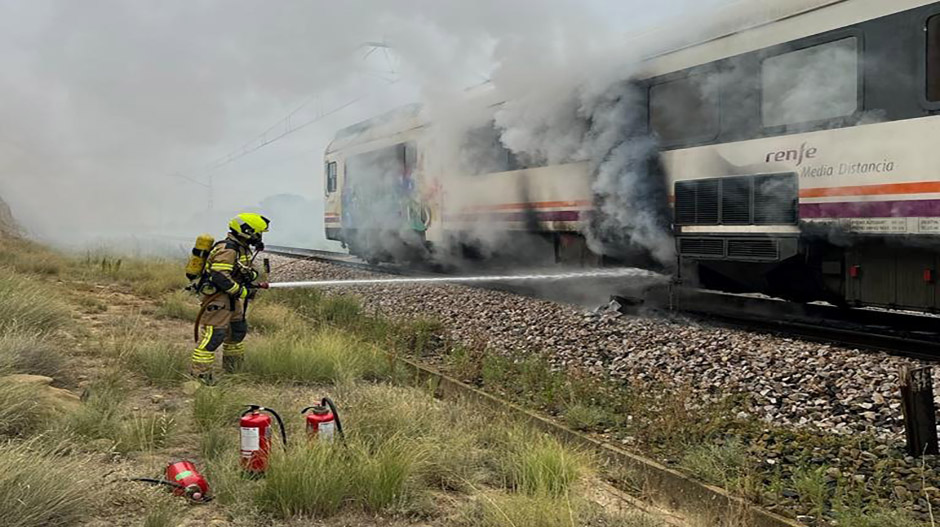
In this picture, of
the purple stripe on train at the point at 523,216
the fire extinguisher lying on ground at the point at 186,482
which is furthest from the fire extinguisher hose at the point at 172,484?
the purple stripe on train at the point at 523,216

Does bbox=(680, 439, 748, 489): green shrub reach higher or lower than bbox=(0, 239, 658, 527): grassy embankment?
lower

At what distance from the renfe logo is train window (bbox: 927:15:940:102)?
1.06 metres

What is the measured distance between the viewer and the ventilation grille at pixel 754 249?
7.47 meters

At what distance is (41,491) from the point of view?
9.93ft

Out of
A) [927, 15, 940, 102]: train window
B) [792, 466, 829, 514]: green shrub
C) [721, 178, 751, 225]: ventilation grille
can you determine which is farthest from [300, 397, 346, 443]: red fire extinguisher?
[927, 15, 940, 102]: train window

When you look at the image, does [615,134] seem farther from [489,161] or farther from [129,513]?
[129,513]

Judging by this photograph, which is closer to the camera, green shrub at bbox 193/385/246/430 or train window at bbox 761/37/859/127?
green shrub at bbox 193/385/246/430

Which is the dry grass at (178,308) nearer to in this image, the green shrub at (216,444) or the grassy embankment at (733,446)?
the grassy embankment at (733,446)

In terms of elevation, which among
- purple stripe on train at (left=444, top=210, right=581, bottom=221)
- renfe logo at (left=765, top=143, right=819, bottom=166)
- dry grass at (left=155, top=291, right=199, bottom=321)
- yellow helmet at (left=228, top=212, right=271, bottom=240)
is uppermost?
renfe logo at (left=765, top=143, right=819, bottom=166)

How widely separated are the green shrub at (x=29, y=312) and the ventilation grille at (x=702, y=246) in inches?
260

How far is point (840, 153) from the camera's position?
6816 millimetres

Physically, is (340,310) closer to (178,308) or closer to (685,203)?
(178,308)

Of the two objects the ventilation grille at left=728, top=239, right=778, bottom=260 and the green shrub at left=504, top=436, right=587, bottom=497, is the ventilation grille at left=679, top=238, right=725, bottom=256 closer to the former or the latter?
the ventilation grille at left=728, top=239, right=778, bottom=260

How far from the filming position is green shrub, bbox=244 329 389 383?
624 centimetres
